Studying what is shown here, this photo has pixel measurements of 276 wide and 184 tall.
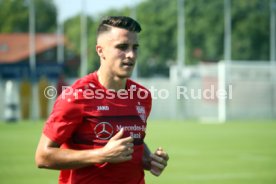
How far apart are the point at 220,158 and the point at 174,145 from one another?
3645mm

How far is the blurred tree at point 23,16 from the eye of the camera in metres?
82.0

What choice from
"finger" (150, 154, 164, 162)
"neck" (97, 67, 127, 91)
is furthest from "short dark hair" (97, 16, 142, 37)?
"finger" (150, 154, 164, 162)

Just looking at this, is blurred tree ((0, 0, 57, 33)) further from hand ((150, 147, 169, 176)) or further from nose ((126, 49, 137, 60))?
nose ((126, 49, 137, 60))

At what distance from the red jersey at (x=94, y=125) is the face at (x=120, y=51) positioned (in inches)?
8.2

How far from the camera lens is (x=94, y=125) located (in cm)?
480

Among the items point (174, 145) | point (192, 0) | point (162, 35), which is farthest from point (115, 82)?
point (162, 35)

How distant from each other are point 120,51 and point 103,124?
594 millimetres

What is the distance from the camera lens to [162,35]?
247ft

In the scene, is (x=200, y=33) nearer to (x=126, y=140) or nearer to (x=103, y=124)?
(x=103, y=124)

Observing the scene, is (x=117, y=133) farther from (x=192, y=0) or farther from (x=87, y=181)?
(x=192, y=0)

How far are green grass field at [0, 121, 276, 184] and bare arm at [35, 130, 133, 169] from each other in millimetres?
6997

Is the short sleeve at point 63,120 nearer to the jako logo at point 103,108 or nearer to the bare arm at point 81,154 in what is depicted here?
the bare arm at point 81,154

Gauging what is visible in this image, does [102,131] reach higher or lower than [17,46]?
lower

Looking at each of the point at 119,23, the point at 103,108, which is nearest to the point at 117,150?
the point at 103,108
